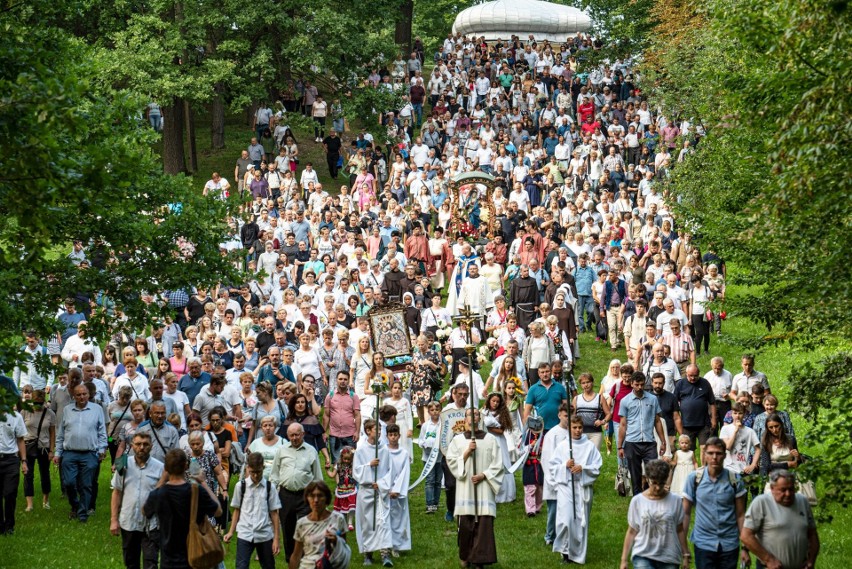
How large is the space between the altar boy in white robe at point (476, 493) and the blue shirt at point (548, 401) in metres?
2.74

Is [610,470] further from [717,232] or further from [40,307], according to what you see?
[40,307]

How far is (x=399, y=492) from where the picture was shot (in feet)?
49.6

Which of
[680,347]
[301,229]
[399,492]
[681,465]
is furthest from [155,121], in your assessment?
[681,465]

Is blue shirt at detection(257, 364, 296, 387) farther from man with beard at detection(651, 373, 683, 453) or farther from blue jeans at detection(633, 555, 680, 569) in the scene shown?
blue jeans at detection(633, 555, 680, 569)

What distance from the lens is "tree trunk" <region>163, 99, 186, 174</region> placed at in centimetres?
4028

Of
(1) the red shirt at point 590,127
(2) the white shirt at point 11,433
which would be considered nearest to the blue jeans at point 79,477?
(2) the white shirt at point 11,433

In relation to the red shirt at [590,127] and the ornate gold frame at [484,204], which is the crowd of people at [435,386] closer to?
the ornate gold frame at [484,204]

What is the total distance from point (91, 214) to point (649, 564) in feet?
28.1

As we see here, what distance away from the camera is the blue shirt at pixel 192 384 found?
18.2 m

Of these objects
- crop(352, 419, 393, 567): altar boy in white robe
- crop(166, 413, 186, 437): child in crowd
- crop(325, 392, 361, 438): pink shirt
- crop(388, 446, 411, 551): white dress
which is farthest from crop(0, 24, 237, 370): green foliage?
crop(388, 446, 411, 551): white dress

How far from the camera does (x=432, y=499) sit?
17.2 metres

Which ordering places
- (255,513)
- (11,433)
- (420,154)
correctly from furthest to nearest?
(420,154)
(11,433)
(255,513)

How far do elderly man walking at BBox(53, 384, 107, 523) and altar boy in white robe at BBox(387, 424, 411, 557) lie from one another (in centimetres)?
380

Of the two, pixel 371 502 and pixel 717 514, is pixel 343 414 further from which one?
pixel 717 514
